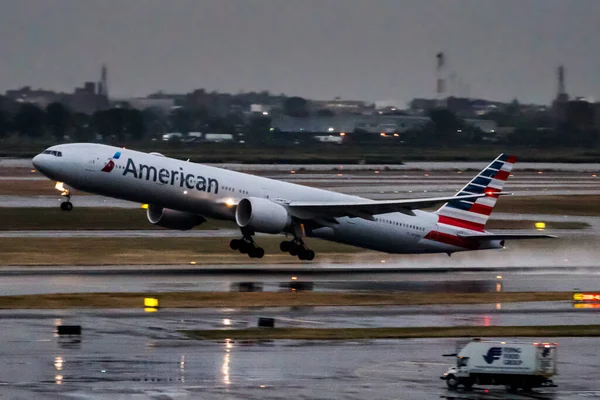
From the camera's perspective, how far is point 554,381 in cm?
2545

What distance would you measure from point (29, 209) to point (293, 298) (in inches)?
1469

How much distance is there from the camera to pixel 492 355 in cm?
A: 2478

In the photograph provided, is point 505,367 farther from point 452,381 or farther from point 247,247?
point 247,247

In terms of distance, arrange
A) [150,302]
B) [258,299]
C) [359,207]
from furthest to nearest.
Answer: [359,207], [258,299], [150,302]

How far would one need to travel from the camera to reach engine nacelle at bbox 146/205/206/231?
51.9 meters

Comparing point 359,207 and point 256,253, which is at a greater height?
point 359,207

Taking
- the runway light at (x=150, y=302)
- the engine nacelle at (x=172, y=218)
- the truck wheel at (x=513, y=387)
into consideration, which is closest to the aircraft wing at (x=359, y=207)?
the engine nacelle at (x=172, y=218)

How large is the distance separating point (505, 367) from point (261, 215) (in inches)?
972

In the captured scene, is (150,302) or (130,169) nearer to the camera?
(150,302)

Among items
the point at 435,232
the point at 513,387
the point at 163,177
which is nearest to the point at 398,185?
the point at 435,232

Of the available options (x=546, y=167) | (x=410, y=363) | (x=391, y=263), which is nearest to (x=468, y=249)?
(x=391, y=263)

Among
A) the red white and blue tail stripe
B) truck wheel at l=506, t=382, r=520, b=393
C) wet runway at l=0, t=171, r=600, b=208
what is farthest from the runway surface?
truck wheel at l=506, t=382, r=520, b=393

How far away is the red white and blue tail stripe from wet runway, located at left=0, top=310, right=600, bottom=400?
21.4m

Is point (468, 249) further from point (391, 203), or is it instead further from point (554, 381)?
point (554, 381)
